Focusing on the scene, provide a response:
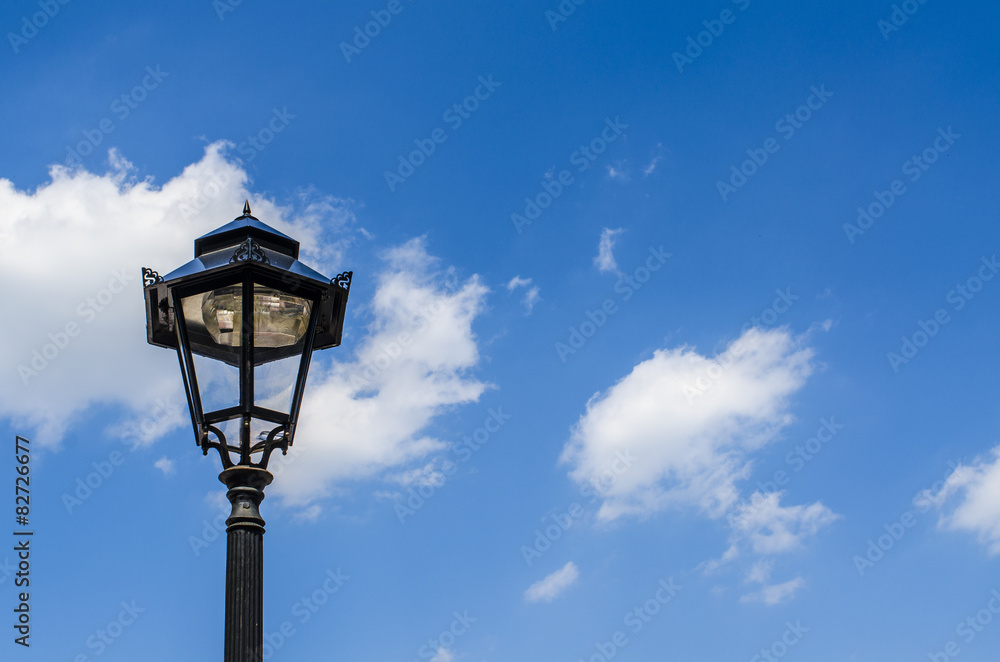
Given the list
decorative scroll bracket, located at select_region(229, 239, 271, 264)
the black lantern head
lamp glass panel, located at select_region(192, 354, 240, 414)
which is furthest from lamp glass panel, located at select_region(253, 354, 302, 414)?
decorative scroll bracket, located at select_region(229, 239, 271, 264)

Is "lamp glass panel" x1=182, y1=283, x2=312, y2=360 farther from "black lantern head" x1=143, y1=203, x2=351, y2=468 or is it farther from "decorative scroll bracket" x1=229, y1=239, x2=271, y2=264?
"decorative scroll bracket" x1=229, y1=239, x2=271, y2=264

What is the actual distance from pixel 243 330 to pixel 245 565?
1349 mm

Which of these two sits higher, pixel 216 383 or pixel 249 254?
pixel 249 254

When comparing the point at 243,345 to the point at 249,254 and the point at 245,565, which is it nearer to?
the point at 249,254

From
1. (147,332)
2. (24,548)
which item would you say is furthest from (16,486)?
(147,332)

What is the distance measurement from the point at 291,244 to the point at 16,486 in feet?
38.8

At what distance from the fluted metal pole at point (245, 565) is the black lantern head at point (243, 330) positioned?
101 millimetres

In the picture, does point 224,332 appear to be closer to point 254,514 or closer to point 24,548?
point 254,514

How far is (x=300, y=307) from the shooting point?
234 inches

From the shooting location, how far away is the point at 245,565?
523cm

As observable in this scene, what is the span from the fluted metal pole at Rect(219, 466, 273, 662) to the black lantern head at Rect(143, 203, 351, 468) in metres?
0.10

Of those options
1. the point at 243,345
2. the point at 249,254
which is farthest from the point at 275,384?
the point at 249,254

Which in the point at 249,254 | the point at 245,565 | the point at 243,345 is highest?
the point at 249,254

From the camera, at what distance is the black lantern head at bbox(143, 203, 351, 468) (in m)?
5.55
